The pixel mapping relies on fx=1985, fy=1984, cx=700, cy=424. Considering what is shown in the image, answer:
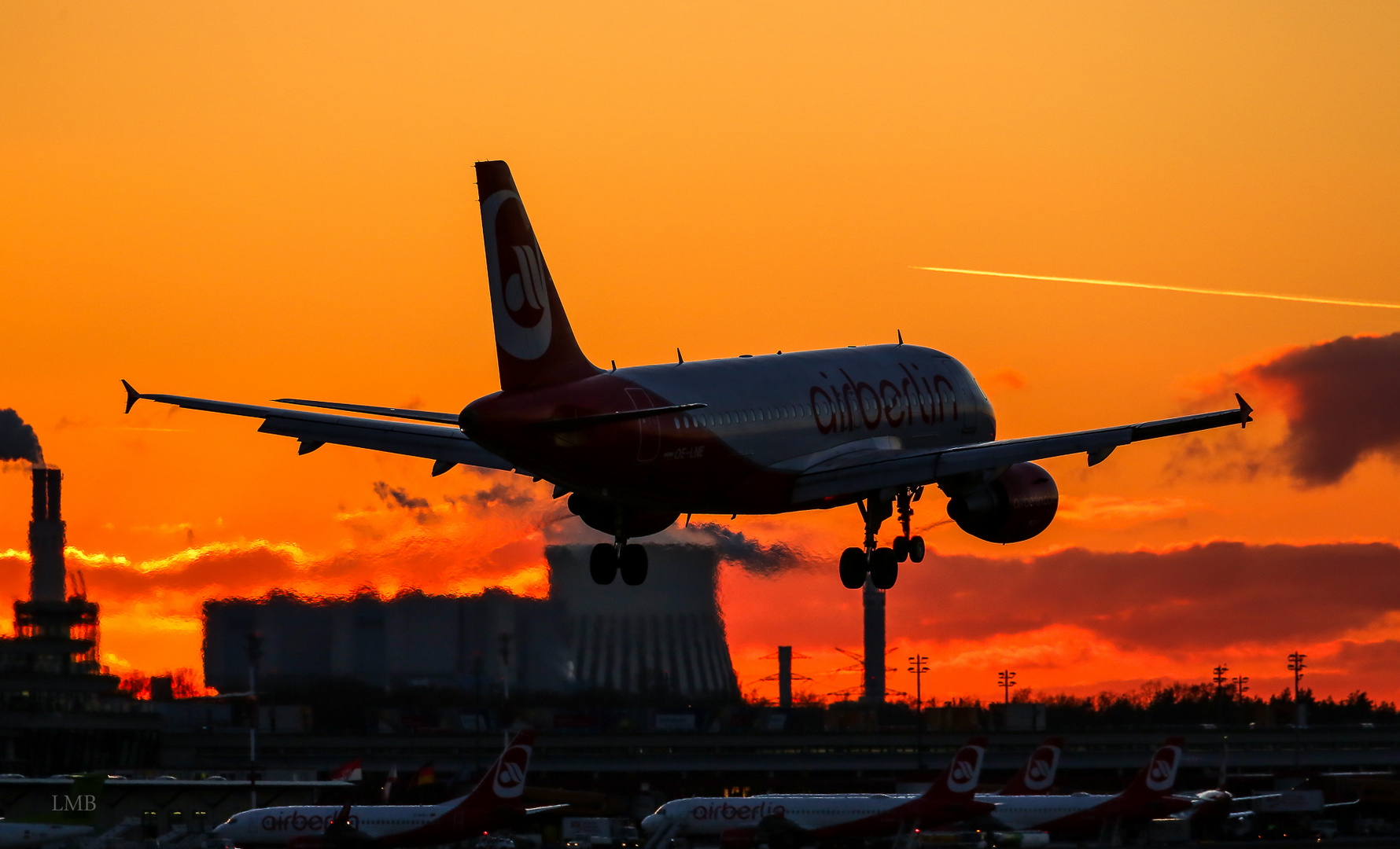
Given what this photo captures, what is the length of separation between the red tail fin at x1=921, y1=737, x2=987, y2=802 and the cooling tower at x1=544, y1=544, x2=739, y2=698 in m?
19.6

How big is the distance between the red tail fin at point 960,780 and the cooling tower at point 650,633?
19.6 metres

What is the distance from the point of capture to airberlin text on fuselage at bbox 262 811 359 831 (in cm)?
8581

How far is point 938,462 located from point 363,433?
14.4 meters

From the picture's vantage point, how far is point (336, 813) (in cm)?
8631

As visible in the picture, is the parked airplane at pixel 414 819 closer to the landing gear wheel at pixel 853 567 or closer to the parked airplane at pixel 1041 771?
the parked airplane at pixel 1041 771

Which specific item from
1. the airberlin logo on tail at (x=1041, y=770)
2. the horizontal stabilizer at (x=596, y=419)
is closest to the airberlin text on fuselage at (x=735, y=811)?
the airberlin logo on tail at (x=1041, y=770)

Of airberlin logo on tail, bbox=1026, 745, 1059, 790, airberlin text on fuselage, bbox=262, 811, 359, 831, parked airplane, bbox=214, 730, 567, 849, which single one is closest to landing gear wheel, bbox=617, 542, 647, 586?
parked airplane, bbox=214, 730, 567, 849

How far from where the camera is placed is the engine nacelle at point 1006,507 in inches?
2096

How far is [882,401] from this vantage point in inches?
2135

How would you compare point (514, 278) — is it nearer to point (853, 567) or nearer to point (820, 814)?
point (853, 567)

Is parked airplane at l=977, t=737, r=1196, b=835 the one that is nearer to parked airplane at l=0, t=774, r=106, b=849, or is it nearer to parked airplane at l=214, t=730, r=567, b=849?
parked airplane at l=214, t=730, r=567, b=849

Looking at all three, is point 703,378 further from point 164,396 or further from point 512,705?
point 512,705

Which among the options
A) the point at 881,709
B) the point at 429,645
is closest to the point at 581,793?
the point at 429,645

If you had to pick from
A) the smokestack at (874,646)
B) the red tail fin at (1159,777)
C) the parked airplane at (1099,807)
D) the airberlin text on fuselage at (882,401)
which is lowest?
the parked airplane at (1099,807)
